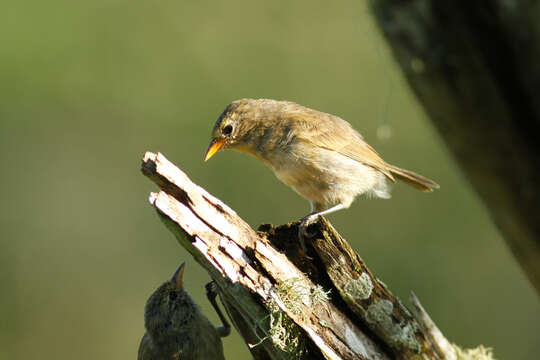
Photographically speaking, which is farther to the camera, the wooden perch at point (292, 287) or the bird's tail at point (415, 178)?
the bird's tail at point (415, 178)

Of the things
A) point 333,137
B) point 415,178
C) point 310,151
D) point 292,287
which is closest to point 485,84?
point 292,287

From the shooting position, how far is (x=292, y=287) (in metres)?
3.06

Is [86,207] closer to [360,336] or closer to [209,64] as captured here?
[209,64]

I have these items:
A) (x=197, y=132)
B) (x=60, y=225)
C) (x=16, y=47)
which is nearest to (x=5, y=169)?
(x=60, y=225)

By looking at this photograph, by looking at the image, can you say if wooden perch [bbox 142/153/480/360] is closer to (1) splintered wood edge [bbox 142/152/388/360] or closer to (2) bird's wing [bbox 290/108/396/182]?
(1) splintered wood edge [bbox 142/152/388/360]

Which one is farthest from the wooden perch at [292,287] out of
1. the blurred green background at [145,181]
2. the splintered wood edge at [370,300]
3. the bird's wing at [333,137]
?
the blurred green background at [145,181]

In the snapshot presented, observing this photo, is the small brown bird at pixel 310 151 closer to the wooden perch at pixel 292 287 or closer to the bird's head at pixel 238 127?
the bird's head at pixel 238 127

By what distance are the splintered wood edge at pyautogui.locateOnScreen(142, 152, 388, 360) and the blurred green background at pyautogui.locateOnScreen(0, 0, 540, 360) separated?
Result: 5.38 metres

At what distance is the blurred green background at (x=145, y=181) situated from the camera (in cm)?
875

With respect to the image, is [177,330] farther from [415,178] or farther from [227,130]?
[415,178]

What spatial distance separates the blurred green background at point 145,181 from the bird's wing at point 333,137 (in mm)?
3650

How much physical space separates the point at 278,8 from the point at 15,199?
222 inches

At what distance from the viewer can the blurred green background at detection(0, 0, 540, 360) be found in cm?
875

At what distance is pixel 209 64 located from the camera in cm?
961
